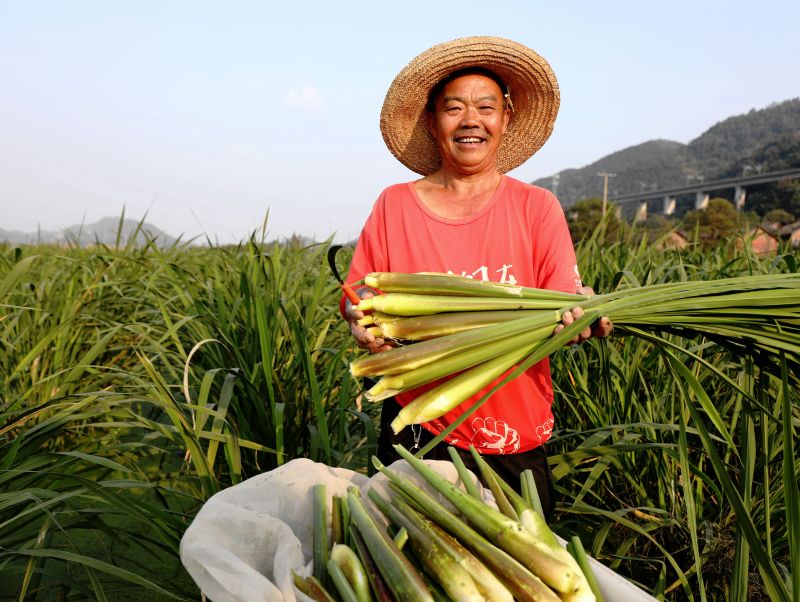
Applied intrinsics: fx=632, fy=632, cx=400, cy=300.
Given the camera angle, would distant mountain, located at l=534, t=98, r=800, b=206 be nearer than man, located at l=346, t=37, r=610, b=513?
No

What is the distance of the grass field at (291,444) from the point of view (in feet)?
5.18

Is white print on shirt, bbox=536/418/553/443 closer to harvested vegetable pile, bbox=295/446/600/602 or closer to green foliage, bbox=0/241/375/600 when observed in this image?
harvested vegetable pile, bbox=295/446/600/602

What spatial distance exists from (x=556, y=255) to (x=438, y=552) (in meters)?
0.93

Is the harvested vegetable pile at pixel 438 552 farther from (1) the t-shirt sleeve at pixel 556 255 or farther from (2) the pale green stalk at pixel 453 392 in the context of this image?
(1) the t-shirt sleeve at pixel 556 255

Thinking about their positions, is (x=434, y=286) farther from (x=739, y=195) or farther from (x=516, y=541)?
(x=739, y=195)

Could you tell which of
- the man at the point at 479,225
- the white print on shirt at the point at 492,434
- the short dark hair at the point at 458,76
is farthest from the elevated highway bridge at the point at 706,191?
the white print on shirt at the point at 492,434

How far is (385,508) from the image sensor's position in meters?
1.13

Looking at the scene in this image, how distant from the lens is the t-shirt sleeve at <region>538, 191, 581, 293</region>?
1.63 m

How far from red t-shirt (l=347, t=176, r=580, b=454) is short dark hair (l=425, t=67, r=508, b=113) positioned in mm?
329

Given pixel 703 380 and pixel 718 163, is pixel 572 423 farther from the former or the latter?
pixel 718 163

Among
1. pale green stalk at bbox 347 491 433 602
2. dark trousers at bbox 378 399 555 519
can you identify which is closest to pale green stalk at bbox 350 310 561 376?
pale green stalk at bbox 347 491 433 602

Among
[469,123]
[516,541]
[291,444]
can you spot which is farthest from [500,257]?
[291,444]

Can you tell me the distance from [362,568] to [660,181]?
349 feet

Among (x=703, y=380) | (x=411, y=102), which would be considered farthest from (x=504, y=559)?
(x=703, y=380)
